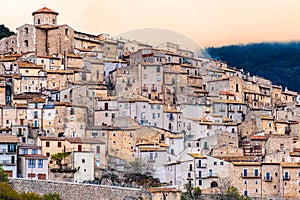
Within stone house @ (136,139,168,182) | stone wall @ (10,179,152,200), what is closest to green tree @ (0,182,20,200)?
stone wall @ (10,179,152,200)

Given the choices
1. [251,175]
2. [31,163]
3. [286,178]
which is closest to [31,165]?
[31,163]

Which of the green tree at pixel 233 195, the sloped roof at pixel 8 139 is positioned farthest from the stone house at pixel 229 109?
the sloped roof at pixel 8 139

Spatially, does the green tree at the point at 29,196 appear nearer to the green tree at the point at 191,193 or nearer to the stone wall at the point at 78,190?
the stone wall at the point at 78,190

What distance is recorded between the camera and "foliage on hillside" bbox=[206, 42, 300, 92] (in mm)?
90375

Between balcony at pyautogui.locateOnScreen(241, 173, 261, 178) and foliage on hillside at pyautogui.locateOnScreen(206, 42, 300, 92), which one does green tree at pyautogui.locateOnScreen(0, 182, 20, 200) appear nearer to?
balcony at pyautogui.locateOnScreen(241, 173, 261, 178)

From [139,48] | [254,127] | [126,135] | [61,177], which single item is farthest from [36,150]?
[139,48]

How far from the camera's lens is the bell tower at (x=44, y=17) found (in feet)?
252

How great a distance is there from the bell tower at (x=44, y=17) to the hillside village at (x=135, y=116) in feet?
0.24

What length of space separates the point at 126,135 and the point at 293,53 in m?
36.6

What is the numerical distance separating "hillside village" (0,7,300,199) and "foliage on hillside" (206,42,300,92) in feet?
41.7

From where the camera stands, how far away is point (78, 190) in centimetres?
5481

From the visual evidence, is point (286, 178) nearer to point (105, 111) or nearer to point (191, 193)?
point (191, 193)

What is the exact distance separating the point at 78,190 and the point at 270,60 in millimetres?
43360

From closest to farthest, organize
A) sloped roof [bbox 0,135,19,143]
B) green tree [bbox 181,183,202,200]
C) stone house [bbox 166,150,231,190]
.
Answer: sloped roof [bbox 0,135,19,143], green tree [bbox 181,183,202,200], stone house [bbox 166,150,231,190]
